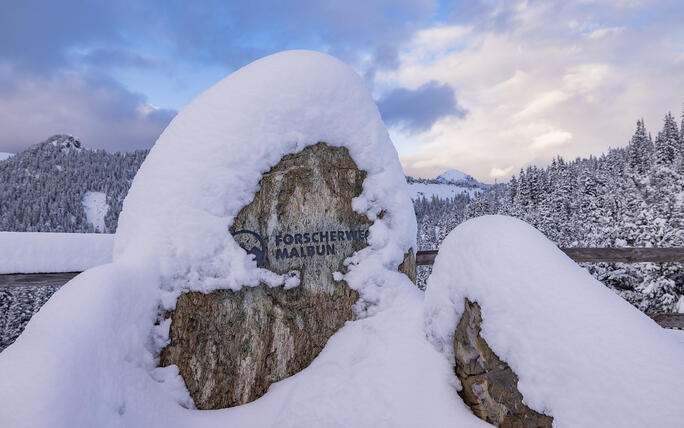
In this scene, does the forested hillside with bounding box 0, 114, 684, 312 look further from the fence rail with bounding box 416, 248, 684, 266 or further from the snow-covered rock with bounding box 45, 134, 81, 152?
the snow-covered rock with bounding box 45, 134, 81, 152

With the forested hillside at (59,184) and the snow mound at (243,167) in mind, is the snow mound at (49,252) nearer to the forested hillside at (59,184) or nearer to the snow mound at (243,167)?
the snow mound at (243,167)

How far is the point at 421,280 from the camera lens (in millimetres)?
37062

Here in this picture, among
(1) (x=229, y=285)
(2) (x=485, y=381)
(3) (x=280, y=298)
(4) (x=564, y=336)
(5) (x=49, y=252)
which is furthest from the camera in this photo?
(5) (x=49, y=252)

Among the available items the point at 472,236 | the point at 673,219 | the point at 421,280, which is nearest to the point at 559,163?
the point at 421,280

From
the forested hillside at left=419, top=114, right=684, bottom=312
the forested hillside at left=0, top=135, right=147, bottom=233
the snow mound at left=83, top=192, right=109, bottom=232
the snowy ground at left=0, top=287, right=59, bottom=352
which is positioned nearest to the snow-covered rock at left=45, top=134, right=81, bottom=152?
the forested hillside at left=0, top=135, right=147, bottom=233

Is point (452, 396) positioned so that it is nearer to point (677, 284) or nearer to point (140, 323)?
point (140, 323)

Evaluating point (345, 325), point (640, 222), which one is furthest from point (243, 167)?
point (640, 222)

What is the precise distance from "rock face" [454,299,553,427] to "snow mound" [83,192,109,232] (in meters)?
138

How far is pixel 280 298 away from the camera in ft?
13.8

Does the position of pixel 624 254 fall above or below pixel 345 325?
above

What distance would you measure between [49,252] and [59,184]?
151153 millimetres

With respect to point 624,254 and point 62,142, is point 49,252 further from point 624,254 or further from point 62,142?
point 62,142

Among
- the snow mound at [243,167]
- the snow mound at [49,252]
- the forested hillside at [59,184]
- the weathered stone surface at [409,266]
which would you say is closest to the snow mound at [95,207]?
the forested hillside at [59,184]

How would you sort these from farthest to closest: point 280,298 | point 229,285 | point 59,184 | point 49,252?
1. point 59,184
2. point 49,252
3. point 280,298
4. point 229,285
